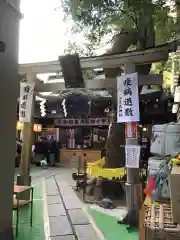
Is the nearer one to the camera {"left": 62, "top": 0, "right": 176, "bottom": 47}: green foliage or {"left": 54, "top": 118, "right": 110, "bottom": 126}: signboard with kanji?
{"left": 62, "top": 0, "right": 176, "bottom": 47}: green foliage

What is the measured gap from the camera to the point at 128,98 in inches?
318

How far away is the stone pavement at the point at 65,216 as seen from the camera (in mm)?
6973

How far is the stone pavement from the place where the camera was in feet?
22.9

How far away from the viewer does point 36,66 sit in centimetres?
971

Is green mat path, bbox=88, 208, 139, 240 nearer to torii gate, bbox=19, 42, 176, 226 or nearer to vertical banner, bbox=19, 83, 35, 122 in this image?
torii gate, bbox=19, 42, 176, 226

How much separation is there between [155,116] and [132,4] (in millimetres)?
7291

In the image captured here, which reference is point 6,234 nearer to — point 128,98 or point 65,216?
point 65,216

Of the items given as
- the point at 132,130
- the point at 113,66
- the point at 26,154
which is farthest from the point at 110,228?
the point at 113,66

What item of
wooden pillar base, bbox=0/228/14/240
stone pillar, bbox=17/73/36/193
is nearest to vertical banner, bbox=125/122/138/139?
stone pillar, bbox=17/73/36/193

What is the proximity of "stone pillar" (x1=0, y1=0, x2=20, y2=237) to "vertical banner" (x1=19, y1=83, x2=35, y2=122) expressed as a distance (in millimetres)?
4267

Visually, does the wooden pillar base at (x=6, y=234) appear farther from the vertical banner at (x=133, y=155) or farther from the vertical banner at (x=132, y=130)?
the vertical banner at (x=132, y=130)

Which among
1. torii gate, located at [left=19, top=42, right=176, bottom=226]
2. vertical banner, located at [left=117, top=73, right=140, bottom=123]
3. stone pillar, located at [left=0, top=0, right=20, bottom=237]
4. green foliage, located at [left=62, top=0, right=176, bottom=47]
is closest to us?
stone pillar, located at [left=0, top=0, right=20, bottom=237]

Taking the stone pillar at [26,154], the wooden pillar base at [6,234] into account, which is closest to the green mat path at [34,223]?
the stone pillar at [26,154]

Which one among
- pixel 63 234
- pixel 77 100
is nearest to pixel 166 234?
pixel 63 234
